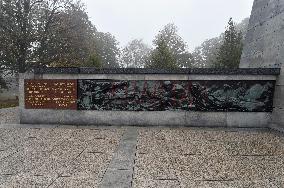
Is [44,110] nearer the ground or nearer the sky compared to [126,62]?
nearer the ground

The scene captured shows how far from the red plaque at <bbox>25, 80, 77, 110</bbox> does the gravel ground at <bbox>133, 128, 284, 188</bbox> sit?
4.57 m

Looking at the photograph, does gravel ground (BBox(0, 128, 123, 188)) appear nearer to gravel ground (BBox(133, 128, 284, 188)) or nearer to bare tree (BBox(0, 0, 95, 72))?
gravel ground (BBox(133, 128, 284, 188))

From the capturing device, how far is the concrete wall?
13375mm

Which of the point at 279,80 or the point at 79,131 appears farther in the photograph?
the point at 279,80

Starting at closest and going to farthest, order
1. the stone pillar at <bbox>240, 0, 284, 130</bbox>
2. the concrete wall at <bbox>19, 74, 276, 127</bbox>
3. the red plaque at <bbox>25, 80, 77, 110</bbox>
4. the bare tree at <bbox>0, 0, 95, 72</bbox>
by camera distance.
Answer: the stone pillar at <bbox>240, 0, 284, 130</bbox>
the concrete wall at <bbox>19, 74, 276, 127</bbox>
the red plaque at <bbox>25, 80, 77, 110</bbox>
the bare tree at <bbox>0, 0, 95, 72</bbox>

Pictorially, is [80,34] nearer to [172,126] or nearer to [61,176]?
[172,126]

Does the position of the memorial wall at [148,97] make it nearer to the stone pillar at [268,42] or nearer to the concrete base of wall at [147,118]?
the concrete base of wall at [147,118]

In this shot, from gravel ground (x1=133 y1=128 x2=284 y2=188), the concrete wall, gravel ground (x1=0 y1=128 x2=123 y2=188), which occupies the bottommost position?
gravel ground (x1=0 y1=128 x2=123 y2=188)

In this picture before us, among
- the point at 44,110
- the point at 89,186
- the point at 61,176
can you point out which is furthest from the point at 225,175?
the point at 44,110

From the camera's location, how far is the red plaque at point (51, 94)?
533 inches

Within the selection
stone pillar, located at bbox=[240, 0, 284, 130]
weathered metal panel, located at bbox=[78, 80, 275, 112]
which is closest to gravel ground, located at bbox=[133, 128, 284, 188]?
weathered metal panel, located at bbox=[78, 80, 275, 112]

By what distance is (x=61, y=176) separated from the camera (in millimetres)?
6539

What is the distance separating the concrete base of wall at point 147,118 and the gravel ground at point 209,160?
1.56m

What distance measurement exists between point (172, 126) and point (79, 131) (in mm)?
4619
